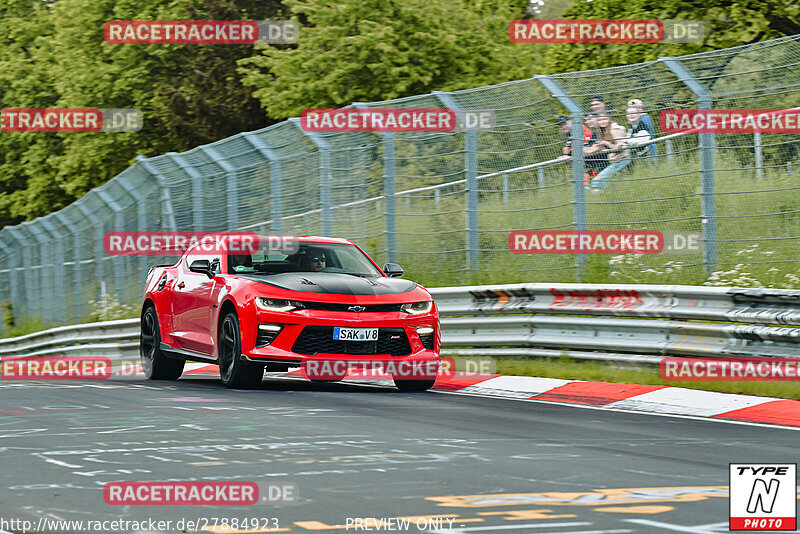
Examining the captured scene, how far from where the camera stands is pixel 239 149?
63.8 ft

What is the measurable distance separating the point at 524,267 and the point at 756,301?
3.87 meters

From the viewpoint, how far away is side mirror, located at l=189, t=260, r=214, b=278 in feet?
42.4

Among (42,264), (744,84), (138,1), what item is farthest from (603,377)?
(138,1)

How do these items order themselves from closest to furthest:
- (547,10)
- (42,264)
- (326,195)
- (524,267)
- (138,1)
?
(524,267) → (326,195) → (42,264) → (138,1) → (547,10)

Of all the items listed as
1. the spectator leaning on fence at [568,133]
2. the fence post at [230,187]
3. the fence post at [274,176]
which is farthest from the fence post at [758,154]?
the fence post at [230,187]

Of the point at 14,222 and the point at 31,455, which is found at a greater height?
the point at 14,222

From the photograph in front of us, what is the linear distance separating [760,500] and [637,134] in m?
8.02

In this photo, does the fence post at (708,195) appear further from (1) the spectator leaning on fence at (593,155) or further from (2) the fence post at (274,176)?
(2) the fence post at (274,176)

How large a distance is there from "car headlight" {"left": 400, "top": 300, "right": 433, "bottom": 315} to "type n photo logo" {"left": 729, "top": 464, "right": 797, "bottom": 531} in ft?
19.9

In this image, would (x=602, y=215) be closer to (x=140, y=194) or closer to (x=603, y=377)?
(x=603, y=377)

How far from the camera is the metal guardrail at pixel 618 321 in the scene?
11.0m

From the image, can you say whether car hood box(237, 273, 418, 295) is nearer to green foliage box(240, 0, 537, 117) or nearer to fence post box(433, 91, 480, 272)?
fence post box(433, 91, 480, 272)

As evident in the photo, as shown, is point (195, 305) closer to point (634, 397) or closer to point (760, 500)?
point (634, 397)

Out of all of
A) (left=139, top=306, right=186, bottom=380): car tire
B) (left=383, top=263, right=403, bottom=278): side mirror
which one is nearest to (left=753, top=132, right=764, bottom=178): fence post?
(left=383, top=263, right=403, bottom=278): side mirror
